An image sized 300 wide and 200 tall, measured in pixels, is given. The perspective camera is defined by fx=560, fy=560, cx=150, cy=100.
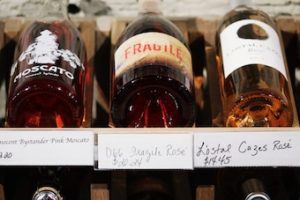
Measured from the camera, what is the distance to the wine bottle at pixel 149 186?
0.82 m

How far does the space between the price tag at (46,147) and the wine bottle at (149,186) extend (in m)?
0.17

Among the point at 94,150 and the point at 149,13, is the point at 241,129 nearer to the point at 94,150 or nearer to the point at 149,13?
the point at 94,150

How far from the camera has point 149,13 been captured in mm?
994

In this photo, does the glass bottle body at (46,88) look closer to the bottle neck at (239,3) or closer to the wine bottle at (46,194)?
the wine bottle at (46,194)

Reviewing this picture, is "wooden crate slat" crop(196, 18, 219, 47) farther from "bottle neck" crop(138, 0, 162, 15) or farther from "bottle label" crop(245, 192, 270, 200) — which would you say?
Answer: "bottle label" crop(245, 192, 270, 200)

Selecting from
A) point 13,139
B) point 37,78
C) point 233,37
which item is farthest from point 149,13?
point 13,139

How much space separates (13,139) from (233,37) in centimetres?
37

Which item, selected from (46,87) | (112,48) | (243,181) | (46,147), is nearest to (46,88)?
→ (46,87)

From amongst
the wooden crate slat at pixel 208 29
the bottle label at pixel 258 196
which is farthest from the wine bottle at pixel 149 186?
the wooden crate slat at pixel 208 29

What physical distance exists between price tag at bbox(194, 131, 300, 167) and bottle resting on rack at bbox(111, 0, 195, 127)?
0.43ft

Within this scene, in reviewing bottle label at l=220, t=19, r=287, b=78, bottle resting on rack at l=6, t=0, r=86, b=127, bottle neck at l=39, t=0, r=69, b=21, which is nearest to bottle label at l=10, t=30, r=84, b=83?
bottle resting on rack at l=6, t=0, r=86, b=127

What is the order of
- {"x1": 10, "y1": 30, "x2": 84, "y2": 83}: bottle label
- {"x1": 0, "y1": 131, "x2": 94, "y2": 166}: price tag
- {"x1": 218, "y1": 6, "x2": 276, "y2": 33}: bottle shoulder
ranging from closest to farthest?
{"x1": 0, "y1": 131, "x2": 94, "y2": 166}: price tag → {"x1": 10, "y1": 30, "x2": 84, "y2": 83}: bottle label → {"x1": 218, "y1": 6, "x2": 276, "y2": 33}: bottle shoulder

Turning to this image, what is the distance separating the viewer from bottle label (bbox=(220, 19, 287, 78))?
80 cm

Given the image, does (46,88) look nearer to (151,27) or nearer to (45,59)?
(45,59)
